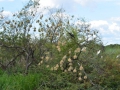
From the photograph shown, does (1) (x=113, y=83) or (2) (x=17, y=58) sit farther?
(2) (x=17, y=58)

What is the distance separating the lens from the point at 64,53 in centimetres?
926

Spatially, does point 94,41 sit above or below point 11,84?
above

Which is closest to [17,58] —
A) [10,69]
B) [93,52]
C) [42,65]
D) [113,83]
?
[10,69]

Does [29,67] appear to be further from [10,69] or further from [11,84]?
[11,84]

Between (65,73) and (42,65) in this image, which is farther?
(42,65)

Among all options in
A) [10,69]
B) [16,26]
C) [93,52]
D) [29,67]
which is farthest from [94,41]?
[16,26]


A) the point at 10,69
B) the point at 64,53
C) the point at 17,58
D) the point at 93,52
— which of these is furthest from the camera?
the point at 17,58

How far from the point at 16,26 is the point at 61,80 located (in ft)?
17.3

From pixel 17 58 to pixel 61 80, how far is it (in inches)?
153

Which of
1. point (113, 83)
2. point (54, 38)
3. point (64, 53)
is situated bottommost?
point (113, 83)

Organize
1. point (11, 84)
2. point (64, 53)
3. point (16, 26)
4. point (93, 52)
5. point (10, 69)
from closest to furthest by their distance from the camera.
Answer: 1. point (11, 84)
2. point (64, 53)
3. point (93, 52)
4. point (10, 69)
5. point (16, 26)

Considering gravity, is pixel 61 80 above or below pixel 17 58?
below

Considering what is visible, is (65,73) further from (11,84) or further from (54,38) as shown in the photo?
(54,38)

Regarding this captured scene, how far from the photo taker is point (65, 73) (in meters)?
8.86
